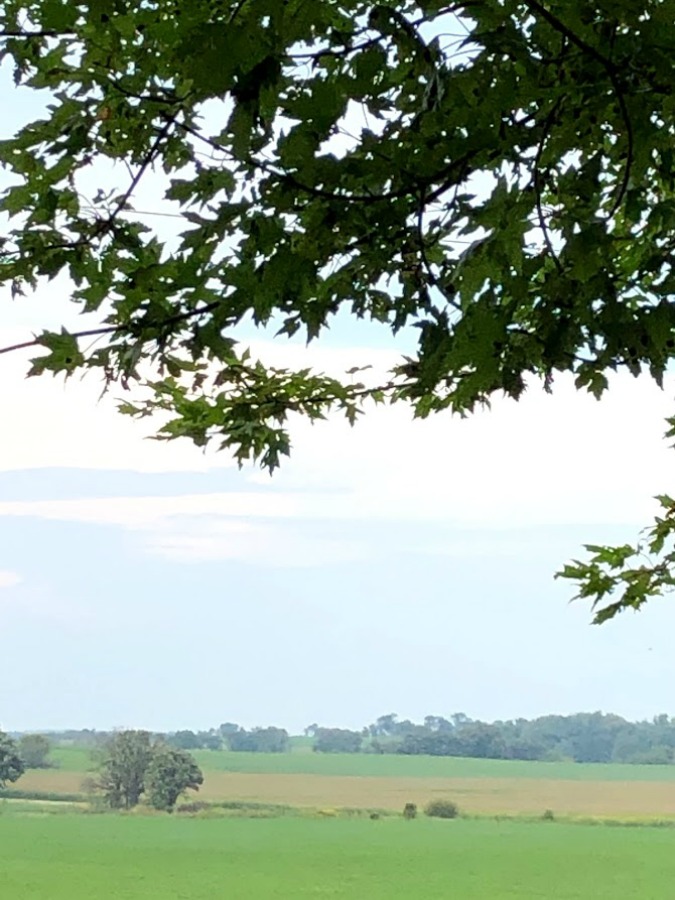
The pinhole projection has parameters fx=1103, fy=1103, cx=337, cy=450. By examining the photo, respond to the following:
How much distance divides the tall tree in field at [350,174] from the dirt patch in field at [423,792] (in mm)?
1254

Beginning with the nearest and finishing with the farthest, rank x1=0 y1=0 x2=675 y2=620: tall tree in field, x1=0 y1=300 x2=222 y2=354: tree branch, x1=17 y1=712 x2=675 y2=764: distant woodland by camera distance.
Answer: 1. x1=0 y1=0 x2=675 y2=620: tall tree in field
2. x1=0 y1=300 x2=222 y2=354: tree branch
3. x1=17 y1=712 x2=675 y2=764: distant woodland

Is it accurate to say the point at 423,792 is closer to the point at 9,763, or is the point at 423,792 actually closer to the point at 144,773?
the point at 144,773

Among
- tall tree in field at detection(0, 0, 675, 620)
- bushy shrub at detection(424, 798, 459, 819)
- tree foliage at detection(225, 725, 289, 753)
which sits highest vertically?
tall tree in field at detection(0, 0, 675, 620)

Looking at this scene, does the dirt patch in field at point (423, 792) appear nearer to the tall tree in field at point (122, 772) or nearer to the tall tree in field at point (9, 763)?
the tall tree in field at point (122, 772)

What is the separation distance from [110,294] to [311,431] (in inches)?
22.9

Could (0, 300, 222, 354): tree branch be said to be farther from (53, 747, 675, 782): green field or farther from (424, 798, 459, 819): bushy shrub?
(424, 798, 459, 819): bushy shrub

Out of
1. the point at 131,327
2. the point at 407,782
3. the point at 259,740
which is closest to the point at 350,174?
the point at 131,327

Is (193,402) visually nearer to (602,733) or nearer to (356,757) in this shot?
(356,757)

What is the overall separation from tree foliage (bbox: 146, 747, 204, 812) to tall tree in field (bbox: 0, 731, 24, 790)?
23 centimetres

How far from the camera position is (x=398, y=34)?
69cm

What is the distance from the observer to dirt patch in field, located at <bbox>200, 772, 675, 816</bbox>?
2.08 metres

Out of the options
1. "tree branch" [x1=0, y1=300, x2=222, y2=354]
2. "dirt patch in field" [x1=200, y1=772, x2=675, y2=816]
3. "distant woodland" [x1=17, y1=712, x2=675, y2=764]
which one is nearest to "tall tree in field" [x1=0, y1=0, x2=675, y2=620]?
"tree branch" [x1=0, y1=300, x2=222, y2=354]

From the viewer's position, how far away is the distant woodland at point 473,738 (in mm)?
1997

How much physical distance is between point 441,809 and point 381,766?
147 mm
